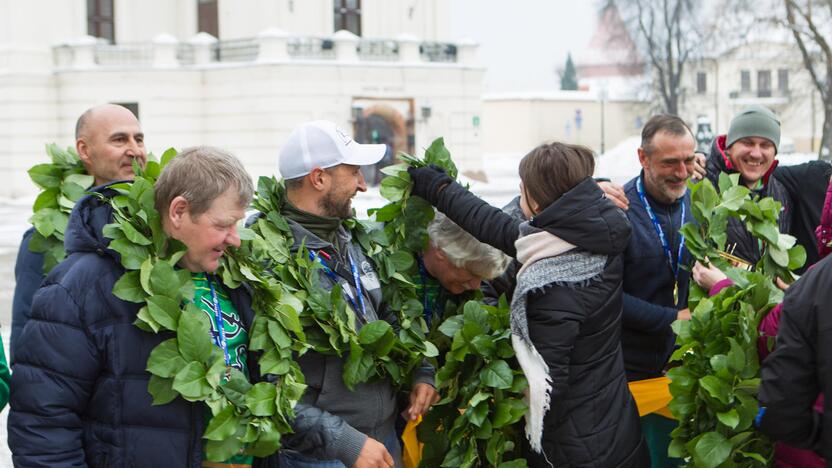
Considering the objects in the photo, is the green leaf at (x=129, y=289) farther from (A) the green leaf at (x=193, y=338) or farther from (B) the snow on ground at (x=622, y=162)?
(B) the snow on ground at (x=622, y=162)

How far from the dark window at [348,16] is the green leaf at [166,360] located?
31552 mm

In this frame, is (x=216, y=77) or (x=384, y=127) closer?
(x=216, y=77)

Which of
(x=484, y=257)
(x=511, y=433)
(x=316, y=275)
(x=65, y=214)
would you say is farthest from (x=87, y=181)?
(x=511, y=433)

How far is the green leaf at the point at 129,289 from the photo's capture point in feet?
10.0

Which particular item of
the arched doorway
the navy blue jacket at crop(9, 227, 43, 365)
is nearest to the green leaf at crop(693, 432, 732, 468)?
the navy blue jacket at crop(9, 227, 43, 365)

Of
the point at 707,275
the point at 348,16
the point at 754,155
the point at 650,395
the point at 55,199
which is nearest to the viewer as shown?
the point at 707,275

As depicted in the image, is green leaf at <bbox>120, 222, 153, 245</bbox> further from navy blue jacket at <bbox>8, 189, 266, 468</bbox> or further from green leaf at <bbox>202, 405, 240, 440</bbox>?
green leaf at <bbox>202, 405, 240, 440</bbox>

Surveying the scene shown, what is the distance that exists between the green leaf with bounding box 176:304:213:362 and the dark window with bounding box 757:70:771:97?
74868 mm

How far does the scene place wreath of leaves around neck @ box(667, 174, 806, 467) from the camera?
371cm

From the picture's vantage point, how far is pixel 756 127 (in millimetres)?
5184

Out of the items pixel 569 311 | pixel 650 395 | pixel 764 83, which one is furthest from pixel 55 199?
pixel 764 83

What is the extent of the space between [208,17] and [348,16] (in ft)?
15.2

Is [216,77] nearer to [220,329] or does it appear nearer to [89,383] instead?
[220,329]

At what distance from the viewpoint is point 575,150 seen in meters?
3.82
